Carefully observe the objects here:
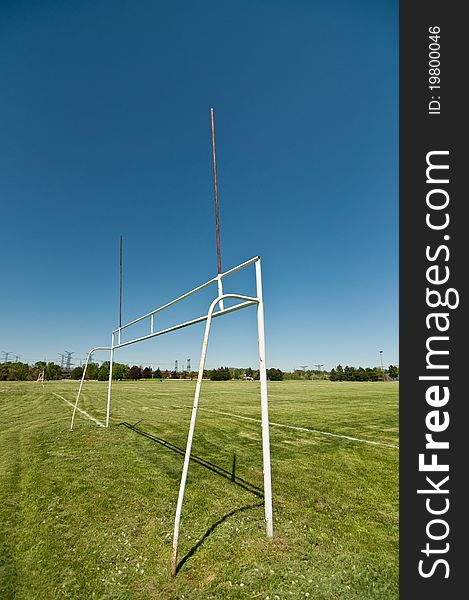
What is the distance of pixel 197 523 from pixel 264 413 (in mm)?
1583

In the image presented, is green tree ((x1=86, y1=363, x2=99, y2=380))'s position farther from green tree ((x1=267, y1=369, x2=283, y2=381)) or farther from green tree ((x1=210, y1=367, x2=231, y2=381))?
green tree ((x1=267, y1=369, x2=283, y2=381))

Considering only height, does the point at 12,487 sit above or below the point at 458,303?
below

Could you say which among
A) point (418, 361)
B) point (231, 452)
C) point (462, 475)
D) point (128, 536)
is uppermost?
point (418, 361)

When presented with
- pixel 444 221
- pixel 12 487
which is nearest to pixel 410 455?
pixel 444 221

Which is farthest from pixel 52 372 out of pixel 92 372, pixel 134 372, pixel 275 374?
pixel 275 374

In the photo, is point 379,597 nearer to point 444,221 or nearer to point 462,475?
point 462,475

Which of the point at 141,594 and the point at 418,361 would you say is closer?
the point at 141,594

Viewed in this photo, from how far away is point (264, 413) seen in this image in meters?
3.51

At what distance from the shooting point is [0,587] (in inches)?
105

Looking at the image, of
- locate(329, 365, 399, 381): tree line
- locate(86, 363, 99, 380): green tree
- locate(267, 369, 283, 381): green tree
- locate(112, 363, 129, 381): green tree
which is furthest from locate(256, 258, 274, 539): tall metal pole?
locate(329, 365, 399, 381): tree line

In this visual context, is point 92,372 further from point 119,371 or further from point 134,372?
point 134,372

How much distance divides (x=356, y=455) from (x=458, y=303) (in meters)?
5.03

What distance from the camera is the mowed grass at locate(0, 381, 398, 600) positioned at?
109 inches

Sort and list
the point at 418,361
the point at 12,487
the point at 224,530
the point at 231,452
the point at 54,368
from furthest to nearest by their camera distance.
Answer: the point at 54,368 → the point at 231,452 → the point at 12,487 → the point at 224,530 → the point at 418,361
